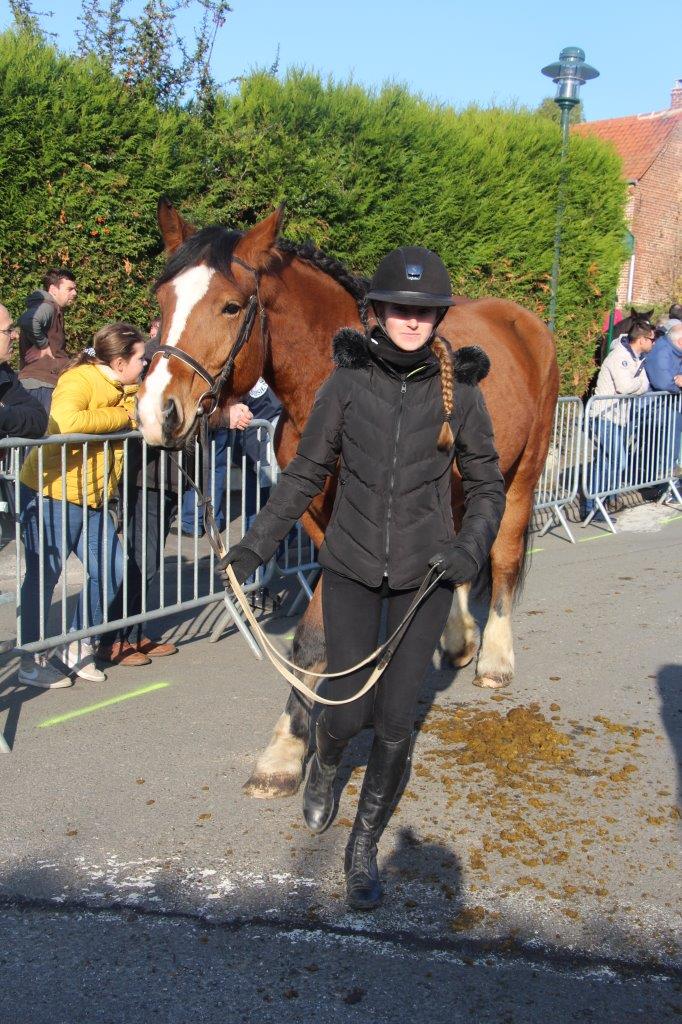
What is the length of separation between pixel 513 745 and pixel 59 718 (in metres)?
2.26

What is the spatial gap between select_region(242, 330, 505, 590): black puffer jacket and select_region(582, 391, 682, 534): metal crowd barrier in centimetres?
680

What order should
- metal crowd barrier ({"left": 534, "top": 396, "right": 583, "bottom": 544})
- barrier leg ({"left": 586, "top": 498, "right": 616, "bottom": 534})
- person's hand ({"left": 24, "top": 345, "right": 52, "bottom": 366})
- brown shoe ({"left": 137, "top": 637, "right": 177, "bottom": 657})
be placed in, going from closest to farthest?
brown shoe ({"left": 137, "top": 637, "right": 177, "bottom": 657})
person's hand ({"left": 24, "top": 345, "right": 52, "bottom": 366})
metal crowd barrier ({"left": 534, "top": 396, "right": 583, "bottom": 544})
barrier leg ({"left": 586, "top": 498, "right": 616, "bottom": 534})

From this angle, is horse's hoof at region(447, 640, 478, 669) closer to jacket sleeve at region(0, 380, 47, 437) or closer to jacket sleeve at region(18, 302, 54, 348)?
jacket sleeve at region(0, 380, 47, 437)

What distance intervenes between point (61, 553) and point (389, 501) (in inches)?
107

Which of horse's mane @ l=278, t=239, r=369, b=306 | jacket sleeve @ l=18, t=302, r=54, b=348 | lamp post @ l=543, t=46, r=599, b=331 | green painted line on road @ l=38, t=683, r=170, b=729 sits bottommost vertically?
green painted line on road @ l=38, t=683, r=170, b=729

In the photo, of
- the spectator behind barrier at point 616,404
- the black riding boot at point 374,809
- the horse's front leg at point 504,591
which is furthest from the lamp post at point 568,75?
the black riding boot at point 374,809

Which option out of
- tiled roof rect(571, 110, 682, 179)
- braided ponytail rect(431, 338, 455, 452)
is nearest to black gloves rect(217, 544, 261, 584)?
braided ponytail rect(431, 338, 455, 452)

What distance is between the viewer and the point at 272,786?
4230 mm

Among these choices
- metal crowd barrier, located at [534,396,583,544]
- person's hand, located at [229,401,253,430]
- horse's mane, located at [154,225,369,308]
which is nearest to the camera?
horse's mane, located at [154,225,369,308]

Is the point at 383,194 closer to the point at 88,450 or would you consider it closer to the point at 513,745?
the point at 88,450

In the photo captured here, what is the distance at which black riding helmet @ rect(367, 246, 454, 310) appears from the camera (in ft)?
10.6

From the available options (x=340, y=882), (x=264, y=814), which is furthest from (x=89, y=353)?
(x=340, y=882)

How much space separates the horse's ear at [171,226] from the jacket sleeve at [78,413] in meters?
1.30

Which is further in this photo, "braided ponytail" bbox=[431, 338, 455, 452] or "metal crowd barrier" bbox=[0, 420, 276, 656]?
"metal crowd barrier" bbox=[0, 420, 276, 656]
